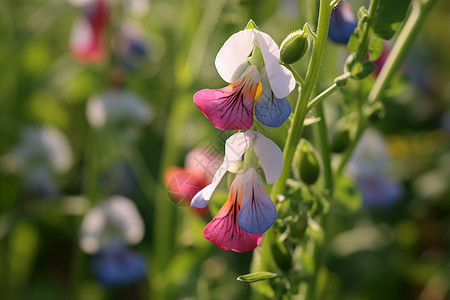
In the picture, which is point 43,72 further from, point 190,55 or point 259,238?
point 259,238

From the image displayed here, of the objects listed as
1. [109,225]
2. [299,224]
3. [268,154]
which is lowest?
[109,225]

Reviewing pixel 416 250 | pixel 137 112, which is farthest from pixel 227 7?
pixel 416 250

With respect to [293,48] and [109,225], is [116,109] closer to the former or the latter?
[109,225]

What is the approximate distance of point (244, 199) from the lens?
636 mm

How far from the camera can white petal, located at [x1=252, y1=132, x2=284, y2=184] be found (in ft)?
2.03

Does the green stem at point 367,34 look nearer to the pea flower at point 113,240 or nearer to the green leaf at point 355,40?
the green leaf at point 355,40

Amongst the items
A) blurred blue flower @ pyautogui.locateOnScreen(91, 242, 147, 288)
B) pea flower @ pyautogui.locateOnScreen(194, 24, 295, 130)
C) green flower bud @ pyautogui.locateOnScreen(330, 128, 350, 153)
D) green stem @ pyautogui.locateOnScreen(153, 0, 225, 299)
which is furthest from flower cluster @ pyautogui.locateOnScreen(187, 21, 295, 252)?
blurred blue flower @ pyautogui.locateOnScreen(91, 242, 147, 288)

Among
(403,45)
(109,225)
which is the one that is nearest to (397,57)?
(403,45)

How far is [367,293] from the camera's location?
1.74 meters

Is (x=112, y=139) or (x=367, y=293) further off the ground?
(x=112, y=139)

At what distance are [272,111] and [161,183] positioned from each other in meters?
1.05

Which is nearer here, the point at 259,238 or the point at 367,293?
the point at 259,238

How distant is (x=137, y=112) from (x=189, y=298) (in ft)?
1.88

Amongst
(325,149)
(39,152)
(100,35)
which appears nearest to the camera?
(325,149)
